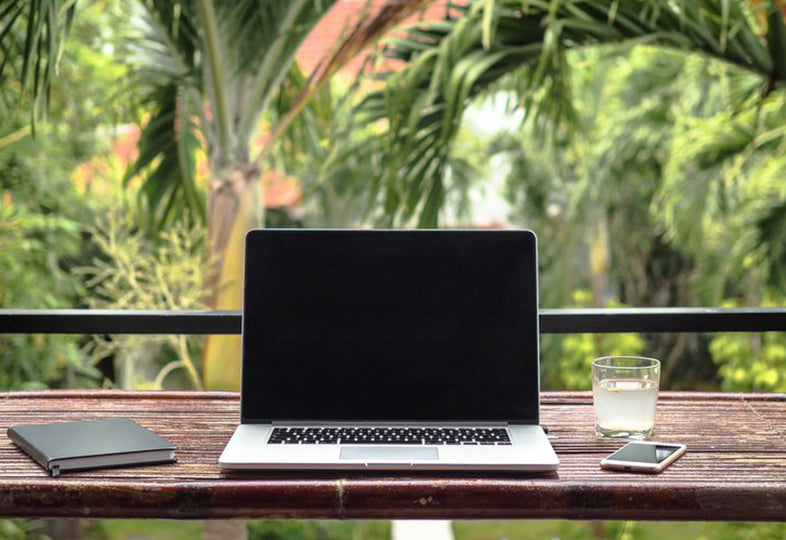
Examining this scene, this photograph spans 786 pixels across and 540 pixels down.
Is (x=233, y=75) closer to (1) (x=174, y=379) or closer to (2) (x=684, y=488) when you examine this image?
(2) (x=684, y=488)

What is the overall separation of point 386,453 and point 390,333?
7.1 inches

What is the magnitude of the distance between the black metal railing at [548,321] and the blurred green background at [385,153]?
0.39m

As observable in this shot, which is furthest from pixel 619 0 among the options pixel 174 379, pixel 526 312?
pixel 174 379

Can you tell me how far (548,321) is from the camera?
161 cm

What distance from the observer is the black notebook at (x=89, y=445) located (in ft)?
3.31

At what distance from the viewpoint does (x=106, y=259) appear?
5.94 metres

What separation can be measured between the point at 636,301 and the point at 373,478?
7198 mm

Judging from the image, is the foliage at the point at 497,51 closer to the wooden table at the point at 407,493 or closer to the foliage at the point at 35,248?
the wooden table at the point at 407,493

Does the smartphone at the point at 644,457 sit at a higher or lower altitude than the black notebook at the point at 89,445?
higher

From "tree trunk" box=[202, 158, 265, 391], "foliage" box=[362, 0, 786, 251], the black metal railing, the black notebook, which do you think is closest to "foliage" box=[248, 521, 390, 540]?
A: "tree trunk" box=[202, 158, 265, 391]

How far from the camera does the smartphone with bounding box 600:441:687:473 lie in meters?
1.00

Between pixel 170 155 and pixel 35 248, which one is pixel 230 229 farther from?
pixel 35 248

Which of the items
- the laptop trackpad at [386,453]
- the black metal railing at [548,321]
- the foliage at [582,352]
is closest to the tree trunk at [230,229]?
the black metal railing at [548,321]

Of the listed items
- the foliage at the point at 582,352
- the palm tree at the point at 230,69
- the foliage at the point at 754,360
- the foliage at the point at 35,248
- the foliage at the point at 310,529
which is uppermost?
the palm tree at the point at 230,69
